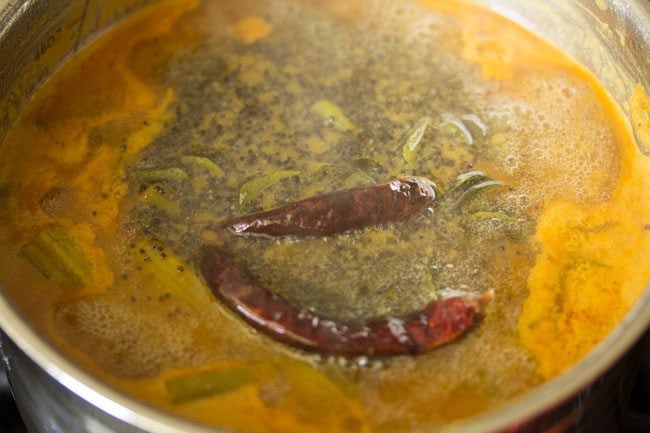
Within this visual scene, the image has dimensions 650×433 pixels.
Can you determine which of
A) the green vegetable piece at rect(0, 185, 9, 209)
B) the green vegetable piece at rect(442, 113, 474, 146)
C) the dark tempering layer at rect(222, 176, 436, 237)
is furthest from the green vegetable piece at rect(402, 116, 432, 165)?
the green vegetable piece at rect(0, 185, 9, 209)

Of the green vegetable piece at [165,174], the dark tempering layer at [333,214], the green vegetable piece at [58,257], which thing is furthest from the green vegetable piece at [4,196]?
the dark tempering layer at [333,214]

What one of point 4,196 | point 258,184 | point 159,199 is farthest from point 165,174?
point 4,196

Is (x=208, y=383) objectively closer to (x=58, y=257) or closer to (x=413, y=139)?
(x=58, y=257)

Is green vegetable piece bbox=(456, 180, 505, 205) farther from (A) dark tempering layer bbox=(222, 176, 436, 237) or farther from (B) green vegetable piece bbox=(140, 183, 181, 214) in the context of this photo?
(B) green vegetable piece bbox=(140, 183, 181, 214)

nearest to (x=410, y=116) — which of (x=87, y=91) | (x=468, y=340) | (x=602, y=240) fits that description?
(x=602, y=240)

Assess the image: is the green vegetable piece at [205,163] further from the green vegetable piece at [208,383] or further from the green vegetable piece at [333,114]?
the green vegetable piece at [208,383]

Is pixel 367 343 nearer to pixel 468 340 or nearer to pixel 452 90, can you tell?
pixel 468 340
